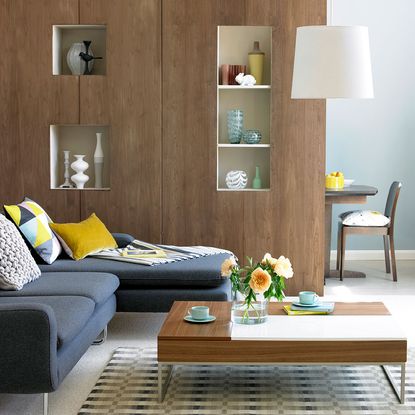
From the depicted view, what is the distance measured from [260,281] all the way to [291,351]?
0.35 meters

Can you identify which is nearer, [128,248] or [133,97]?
[128,248]

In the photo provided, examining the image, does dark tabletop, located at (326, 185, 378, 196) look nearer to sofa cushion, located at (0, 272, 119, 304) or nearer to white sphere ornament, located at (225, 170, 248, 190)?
white sphere ornament, located at (225, 170, 248, 190)

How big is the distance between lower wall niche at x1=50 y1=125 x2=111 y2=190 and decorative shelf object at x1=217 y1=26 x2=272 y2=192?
0.85 m

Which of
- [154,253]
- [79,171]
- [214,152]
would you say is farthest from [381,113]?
[154,253]

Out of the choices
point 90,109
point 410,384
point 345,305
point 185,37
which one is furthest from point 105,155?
point 410,384

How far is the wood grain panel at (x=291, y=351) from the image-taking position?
397 cm

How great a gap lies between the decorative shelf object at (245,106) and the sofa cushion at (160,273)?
1.56 m

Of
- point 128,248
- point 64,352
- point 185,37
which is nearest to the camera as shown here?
point 64,352

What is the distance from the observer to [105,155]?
6.72 metres

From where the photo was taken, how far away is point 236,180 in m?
6.51

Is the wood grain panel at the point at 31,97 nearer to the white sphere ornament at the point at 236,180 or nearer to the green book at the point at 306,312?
the white sphere ornament at the point at 236,180

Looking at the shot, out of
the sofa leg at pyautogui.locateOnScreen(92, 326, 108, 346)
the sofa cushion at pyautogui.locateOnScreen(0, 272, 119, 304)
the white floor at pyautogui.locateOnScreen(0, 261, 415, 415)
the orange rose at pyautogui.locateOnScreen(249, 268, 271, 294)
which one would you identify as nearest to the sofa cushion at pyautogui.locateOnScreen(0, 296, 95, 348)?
the sofa cushion at pyautogui.locateOnScreen(0, 272, 119, 304)

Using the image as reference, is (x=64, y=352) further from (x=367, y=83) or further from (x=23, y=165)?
(x=23, y=165)

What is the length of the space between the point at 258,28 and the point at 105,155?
4.84 ft
